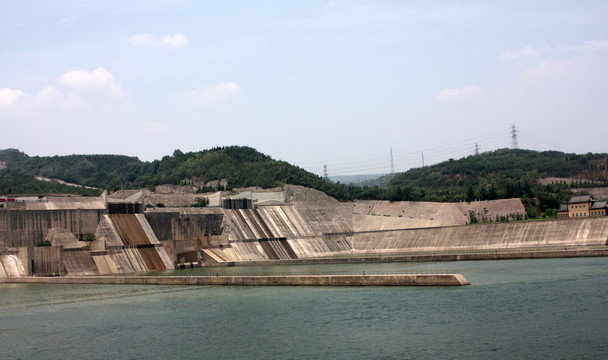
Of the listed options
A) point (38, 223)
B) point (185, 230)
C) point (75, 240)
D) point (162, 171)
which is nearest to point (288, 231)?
point (185, 230)

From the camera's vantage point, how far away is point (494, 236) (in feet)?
253

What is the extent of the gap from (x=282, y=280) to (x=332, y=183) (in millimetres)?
90691

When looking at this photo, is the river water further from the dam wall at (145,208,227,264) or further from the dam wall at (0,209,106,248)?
the dam wall at (145,208,227,264)

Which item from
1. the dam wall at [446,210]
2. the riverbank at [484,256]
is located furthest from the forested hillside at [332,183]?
the riverbank at [484,256]

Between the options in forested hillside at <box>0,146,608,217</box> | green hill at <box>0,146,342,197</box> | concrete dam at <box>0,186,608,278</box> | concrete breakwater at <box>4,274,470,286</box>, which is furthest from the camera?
green hill at <box>0,146,342,197</box>

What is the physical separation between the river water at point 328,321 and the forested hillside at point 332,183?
5899 cm

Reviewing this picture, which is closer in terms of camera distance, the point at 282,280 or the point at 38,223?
the point at 282,280

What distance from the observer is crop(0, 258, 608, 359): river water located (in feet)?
91.4

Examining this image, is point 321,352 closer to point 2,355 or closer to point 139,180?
point 2,355

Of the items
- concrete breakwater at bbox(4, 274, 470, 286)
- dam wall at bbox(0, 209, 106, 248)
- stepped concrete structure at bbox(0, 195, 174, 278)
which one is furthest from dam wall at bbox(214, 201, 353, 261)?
concrete breakwater at bbox(4, 274, 470, 286)

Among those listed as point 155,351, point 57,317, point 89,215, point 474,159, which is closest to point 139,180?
point 474,159

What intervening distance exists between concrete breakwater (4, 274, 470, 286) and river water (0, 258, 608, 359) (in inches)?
45.7

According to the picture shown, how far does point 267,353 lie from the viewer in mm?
28484

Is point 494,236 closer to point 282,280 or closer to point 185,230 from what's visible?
point 282,280
